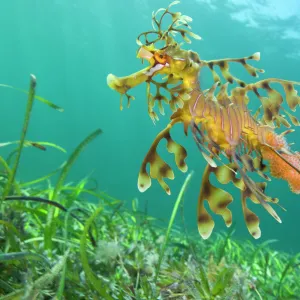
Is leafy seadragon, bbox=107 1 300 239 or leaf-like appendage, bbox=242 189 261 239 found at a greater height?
leafy seadragon, bbox=107 1 300 239

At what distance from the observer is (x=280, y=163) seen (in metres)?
1.04

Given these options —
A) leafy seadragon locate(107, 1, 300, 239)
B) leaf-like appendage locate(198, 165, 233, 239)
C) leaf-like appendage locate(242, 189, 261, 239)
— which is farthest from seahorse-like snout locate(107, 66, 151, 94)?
leaf-like appendage locate(242, 189, 261, 239)

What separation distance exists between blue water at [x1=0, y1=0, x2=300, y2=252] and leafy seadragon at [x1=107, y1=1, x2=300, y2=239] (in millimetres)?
86

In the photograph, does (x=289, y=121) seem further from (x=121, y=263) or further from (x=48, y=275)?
(x=48, y=275)

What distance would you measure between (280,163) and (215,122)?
243 millimetres

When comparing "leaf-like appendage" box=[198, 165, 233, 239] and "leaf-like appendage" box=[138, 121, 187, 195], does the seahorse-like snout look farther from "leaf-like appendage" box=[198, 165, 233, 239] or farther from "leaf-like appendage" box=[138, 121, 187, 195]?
"leaf-like appendage" box=[198, 165, 233, 239]

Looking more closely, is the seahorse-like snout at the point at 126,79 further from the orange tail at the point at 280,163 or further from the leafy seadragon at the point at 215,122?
the orange tail at the point at 280,163

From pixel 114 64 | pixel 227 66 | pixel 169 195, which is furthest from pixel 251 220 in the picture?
pixel 114 64

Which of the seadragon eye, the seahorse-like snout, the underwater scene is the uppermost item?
the seadragon eye

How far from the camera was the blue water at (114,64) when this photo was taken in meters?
18.2

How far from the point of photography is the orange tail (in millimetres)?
1016

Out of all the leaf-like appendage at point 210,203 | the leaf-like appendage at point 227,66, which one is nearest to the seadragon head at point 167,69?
the leaf-like appendage at point 227,66

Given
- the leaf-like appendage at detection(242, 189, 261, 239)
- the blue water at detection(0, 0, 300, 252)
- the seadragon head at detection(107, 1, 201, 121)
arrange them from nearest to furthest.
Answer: the seadragon head at detection(107, 1, 201, 121), the leaf-like appendage at detection(242, 189, 261, 239), the blue water at detection(0, 0, 300, 252)

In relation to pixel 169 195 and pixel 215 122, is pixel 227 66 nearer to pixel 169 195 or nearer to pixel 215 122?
pixel 215 122
